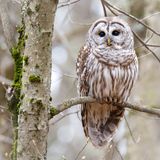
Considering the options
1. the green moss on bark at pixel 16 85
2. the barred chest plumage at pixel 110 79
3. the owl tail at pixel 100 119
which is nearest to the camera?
the green moss on bark at pixel 16 85

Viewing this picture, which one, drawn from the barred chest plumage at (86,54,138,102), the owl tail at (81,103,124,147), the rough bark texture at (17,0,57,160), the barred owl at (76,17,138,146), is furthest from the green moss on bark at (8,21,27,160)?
the owl tail at (81,103,124,147)

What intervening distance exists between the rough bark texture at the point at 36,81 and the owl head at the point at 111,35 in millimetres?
1660

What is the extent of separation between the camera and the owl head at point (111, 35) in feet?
16.9

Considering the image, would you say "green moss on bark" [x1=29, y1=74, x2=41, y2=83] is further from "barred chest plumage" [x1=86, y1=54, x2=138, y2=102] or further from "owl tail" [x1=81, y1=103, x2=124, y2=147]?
"owl tail" [x1=81, y1=103, x2=124, y2=147]

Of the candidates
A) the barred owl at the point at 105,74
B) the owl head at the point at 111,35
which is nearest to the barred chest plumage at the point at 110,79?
the barred owl at the point at 105,74

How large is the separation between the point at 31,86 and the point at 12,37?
43 centimetres

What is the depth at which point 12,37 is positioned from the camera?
12.2 ft

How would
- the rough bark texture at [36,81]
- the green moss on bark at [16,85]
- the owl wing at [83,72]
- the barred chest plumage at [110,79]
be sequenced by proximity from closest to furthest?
the rough bark texture at [36,81]
the green moss on bark at [16,85]
the barred chest plumage at [110,79]
the owl wing at [83,72]

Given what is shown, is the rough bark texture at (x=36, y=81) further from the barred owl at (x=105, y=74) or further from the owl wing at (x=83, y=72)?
the owl wing at (x=83, y=72)

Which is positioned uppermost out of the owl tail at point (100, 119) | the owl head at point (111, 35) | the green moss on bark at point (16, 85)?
the owl head at point (111, 35)

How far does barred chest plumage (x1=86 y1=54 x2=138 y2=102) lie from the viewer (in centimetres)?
493

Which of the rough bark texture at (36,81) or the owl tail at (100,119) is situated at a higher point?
the rough bark texture at (36,81)

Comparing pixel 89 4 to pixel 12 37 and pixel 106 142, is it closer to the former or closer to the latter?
pixel 106 142

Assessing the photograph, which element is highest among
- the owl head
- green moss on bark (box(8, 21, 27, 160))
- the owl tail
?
the owl head
